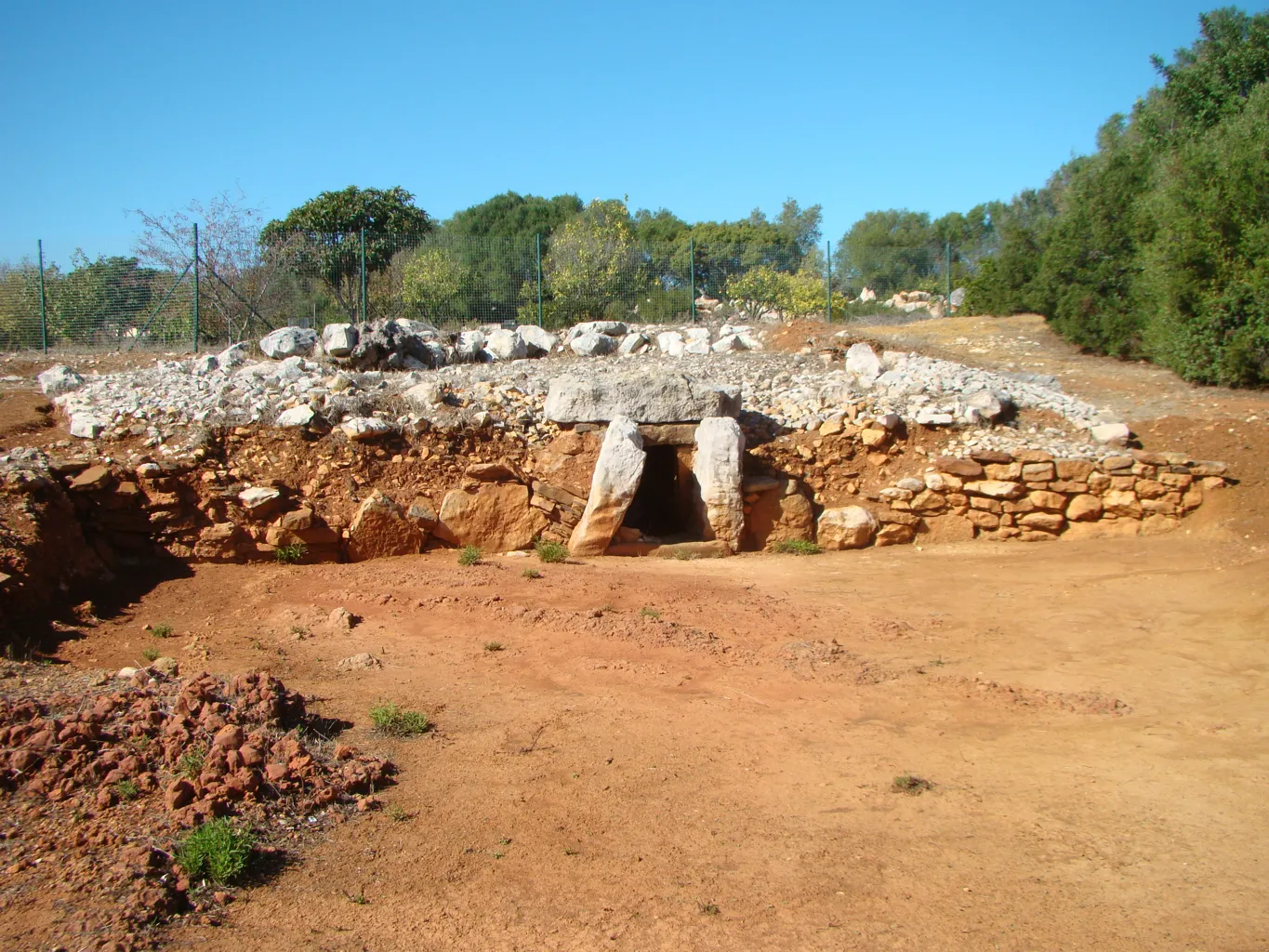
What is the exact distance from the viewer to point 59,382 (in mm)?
11781

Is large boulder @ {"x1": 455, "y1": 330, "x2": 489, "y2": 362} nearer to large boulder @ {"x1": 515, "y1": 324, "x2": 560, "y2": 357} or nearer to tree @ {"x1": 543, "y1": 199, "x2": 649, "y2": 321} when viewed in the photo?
large boulder @ {"x1": 515, "y1": 324, "x2": 560, "y2": 357}

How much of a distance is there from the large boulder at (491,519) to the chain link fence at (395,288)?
7.49 meters

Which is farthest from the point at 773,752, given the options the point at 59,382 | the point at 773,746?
the point at 59,382

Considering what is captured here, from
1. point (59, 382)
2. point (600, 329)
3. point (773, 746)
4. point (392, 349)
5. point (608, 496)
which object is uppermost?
point (600, 329)

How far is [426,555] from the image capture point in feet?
34.7

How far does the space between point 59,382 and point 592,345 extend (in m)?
8.35

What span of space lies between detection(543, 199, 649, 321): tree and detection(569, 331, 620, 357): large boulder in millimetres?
2552

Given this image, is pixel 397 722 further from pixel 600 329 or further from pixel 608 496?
pixel 600 329

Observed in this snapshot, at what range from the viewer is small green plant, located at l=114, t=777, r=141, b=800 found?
4.40 m

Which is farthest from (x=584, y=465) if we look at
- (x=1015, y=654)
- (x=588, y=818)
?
(x=588, y=818)

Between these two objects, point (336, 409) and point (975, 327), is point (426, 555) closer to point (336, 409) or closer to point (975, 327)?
point (336, 409)

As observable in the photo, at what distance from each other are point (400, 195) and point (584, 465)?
17.2m

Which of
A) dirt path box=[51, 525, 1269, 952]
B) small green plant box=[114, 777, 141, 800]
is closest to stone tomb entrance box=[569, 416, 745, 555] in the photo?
dirt path box=[51, 525, 1269, 952]

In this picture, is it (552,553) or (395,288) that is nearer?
(552,553)
